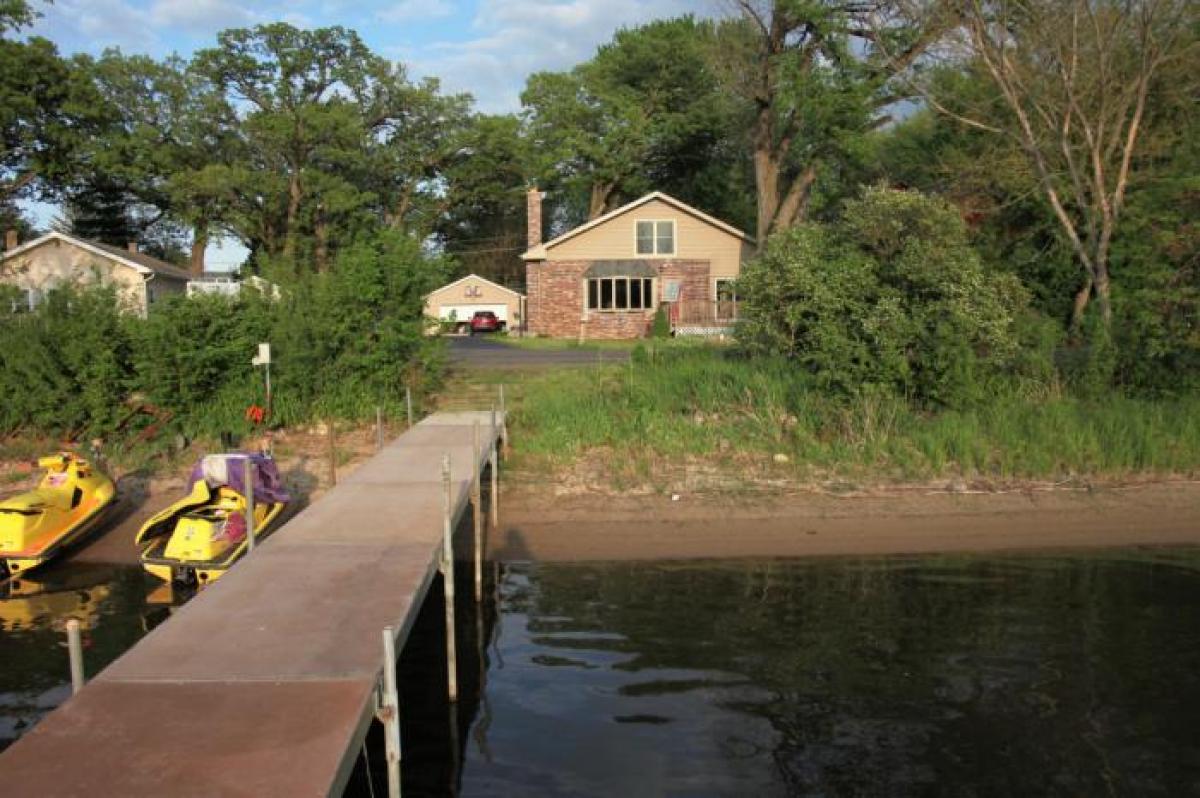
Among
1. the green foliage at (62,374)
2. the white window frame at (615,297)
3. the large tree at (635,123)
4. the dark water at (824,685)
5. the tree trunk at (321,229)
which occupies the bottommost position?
the dark water at (824,685)

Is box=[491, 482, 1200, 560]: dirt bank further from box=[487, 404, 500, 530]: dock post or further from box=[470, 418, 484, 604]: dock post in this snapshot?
box=[470, 418, 484, 604]: dock post

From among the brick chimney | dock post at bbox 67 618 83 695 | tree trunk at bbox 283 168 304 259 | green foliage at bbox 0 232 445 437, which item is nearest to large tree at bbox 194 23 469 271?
tree trunk at bbox 283 168 304 259

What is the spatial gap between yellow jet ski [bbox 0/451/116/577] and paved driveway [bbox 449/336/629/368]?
11.9m

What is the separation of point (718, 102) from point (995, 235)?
2879cm

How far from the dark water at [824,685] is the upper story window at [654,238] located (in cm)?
2838

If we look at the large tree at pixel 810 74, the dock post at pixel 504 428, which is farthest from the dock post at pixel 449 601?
the large tree at pixel 810 74

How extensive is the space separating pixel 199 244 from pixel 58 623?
45227 mm

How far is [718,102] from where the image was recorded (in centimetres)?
5075

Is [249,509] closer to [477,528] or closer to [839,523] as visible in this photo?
[477,528]

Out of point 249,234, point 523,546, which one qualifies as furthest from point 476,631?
point 249,234

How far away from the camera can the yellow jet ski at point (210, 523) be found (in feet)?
33.2

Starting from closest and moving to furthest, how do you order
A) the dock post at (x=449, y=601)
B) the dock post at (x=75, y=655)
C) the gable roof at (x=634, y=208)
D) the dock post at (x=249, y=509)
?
the dock post at (x=75, y=655) → the dock post at (x=449, y=601) → the dock post at (x=249, y=509) → the gable roof at (x=634, y=208)

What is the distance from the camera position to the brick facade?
127 ft

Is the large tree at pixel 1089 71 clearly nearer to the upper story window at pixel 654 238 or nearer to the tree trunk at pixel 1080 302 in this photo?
the tree trunk at pixel 1080 302
